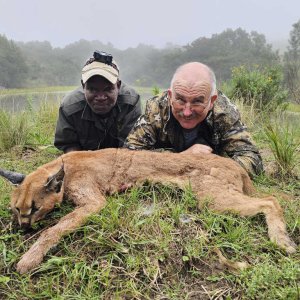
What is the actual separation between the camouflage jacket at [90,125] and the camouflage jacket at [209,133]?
3.54 ft

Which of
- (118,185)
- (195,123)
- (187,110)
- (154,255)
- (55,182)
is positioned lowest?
(154,255)

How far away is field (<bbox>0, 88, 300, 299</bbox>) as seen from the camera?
316 centimetres

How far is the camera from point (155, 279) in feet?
10.6

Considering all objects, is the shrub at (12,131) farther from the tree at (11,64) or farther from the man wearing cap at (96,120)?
the tree at (11,64)

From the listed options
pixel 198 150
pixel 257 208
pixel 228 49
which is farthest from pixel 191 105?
pixel 228 49

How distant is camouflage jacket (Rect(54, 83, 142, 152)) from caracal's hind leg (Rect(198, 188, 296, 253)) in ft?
9.45

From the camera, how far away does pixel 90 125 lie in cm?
675

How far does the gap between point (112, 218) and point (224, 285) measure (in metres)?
1.16

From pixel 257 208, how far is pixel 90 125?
356 centimetres

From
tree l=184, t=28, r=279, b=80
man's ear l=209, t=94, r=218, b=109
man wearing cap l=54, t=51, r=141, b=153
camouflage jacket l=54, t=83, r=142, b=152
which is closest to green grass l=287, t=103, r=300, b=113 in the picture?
man wearing cap l=54, t=51, r=141, b=153

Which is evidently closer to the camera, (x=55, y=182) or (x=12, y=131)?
(x=55, y=182)

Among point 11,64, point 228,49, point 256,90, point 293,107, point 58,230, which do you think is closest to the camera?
point 58,230

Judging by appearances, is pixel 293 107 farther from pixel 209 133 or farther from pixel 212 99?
pixel 212 99

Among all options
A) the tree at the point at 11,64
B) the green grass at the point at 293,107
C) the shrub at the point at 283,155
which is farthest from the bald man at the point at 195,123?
the tree at the point at 11,64
